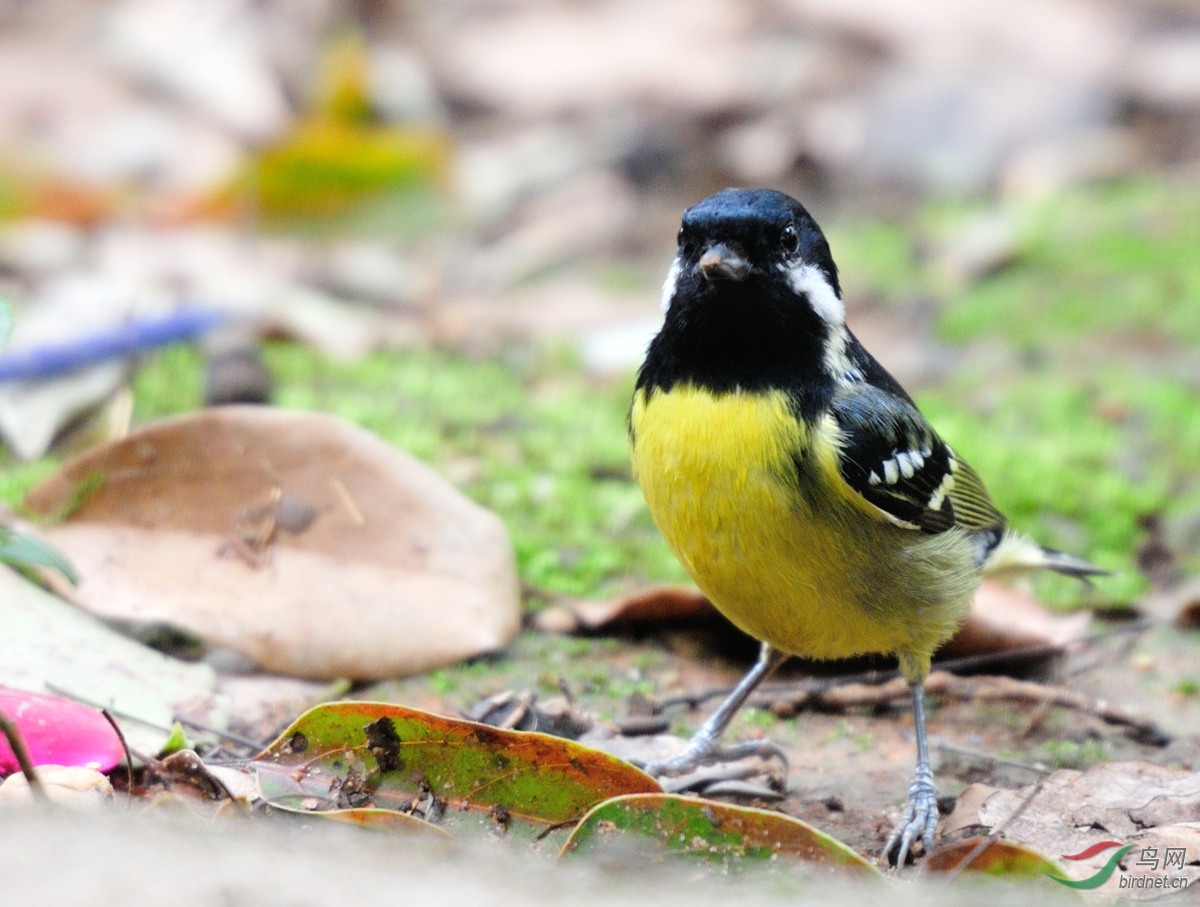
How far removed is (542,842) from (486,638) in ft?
4.08

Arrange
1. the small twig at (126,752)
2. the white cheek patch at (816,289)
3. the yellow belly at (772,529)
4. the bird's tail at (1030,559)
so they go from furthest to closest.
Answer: the bird's tail at (1030,559), the white cheek patch at (816,289), the yellow belly at (772,529), the small twig at (126,752)

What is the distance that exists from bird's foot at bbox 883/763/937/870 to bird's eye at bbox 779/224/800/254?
138cm

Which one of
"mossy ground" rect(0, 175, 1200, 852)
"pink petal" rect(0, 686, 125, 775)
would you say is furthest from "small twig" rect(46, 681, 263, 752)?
"mossy ground" rect(0, 175, 1200, 852)

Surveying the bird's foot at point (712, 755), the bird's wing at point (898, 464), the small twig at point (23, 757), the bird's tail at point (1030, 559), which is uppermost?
the bird's wing at point (898, 464)

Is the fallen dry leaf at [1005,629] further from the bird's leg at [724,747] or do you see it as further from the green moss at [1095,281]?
the green moss at [1095,281]

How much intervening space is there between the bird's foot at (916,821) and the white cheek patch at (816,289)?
3.98 ft

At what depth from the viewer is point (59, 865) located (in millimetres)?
1764

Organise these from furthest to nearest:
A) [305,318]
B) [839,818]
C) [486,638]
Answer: [305,318] < [486,638] < [839,818]

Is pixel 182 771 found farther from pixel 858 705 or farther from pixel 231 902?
pixel 858 705

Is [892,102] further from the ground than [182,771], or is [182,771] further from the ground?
[892,102]

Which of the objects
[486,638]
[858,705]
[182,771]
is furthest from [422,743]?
[858,705]

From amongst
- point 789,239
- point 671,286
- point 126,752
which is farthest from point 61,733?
point 789,239

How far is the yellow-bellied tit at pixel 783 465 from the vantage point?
11.5 feet

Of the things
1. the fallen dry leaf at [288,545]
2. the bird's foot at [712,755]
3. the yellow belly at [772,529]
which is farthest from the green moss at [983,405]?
the yellow belly at [772,529]
